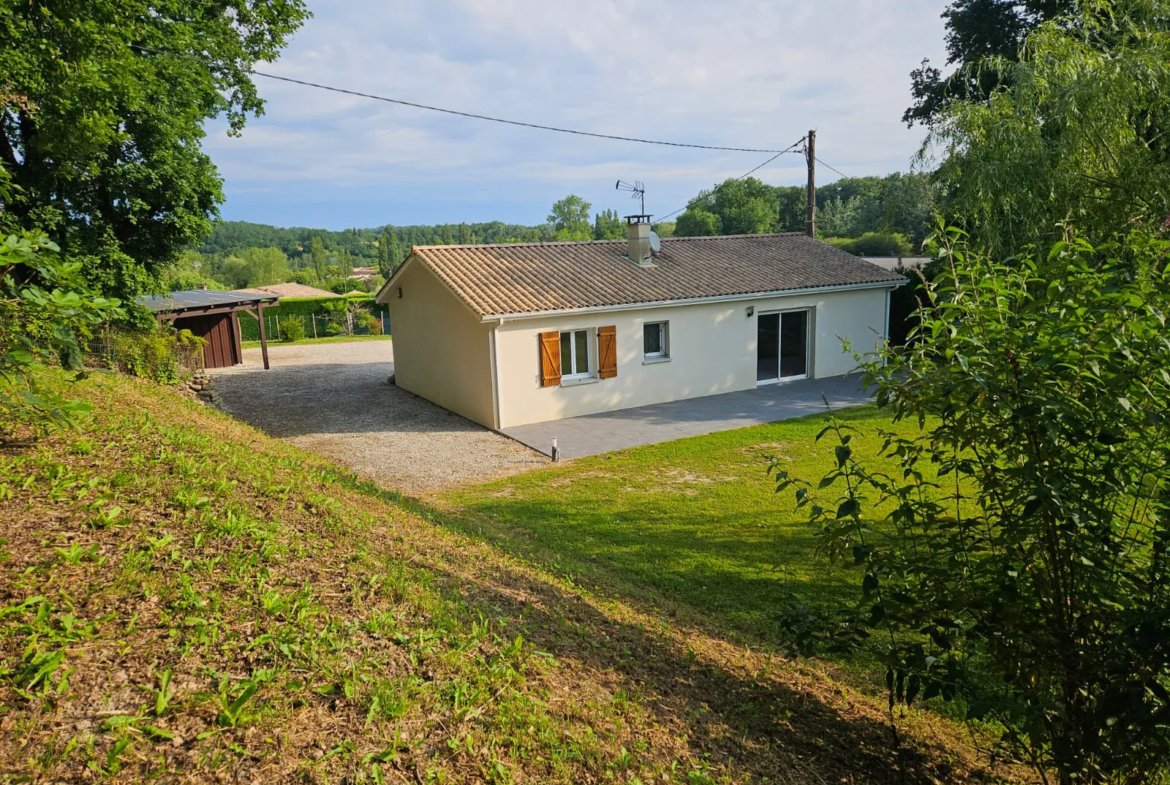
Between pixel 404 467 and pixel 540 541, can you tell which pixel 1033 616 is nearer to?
pixel 540 541

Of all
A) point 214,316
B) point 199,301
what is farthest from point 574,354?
point 214,316

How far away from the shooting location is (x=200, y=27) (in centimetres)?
1500

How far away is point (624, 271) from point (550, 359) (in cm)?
392

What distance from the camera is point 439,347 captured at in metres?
16.7

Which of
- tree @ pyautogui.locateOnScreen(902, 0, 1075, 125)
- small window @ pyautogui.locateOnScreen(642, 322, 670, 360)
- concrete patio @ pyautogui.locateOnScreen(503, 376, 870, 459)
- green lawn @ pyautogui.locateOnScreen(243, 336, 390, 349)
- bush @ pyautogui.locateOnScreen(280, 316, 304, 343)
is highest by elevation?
tree @ pyautogui.locateOnScreen(902, 0, 1075, 125)

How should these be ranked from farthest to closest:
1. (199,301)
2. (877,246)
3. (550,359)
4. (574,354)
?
(877,246) < (199,301) < (574,354) < (550,359)

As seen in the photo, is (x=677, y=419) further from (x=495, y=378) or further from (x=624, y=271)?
(x=624, y=271)

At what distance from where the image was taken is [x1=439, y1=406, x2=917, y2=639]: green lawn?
6.76m

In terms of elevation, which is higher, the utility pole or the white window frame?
the utility pole

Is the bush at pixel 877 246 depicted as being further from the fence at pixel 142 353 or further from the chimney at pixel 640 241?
the fence at pixel 142 353

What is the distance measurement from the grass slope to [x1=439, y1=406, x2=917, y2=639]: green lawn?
926 millimetres

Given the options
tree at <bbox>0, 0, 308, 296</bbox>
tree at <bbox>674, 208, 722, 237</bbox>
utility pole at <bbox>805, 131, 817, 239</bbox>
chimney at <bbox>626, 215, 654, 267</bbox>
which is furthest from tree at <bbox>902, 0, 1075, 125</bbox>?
tree at <bbox>674, 208, 722, 237</bbox>

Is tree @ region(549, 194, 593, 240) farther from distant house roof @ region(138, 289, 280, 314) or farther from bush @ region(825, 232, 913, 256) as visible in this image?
distant house roof @ region(138, 289, 280, 314)

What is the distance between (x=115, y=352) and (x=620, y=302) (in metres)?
10.9
